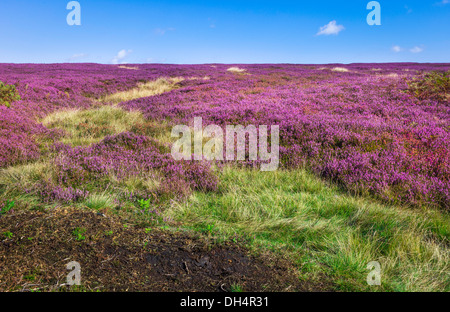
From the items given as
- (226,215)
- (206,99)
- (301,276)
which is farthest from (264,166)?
(206,99)

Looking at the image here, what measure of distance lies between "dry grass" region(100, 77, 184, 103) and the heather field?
26.8 ft

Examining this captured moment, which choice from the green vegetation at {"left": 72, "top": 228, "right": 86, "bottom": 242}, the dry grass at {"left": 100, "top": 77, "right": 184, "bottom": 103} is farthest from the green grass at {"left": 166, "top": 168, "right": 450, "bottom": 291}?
the dry grass at {"left": 100, "top": 77, "right": 184, "bottom": 103}

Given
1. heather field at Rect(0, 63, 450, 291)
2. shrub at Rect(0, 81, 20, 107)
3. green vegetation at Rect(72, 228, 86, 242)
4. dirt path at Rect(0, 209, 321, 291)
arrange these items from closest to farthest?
1. dirt path at Rect(0, 209, 321, 291)
2. heather field at Rect(0, 63, 450, 291)
3. green vegetation at Rect(72, 228, 86, 242)
4. shrub at Rect(0, 81, 20, 107)

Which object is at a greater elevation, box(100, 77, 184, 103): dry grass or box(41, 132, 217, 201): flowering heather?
box(100, 77, 184, 103): dry grass

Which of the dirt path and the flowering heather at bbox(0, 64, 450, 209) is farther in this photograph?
the flowering heather at bbox(0, 64, 450, 209)

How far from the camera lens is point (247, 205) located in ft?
15.0

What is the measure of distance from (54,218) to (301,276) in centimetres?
314

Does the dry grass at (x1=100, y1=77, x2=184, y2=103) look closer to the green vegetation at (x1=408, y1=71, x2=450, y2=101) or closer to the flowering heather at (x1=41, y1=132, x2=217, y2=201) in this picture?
the flowering heather at (x1=41, y1=132, x2=217, y2=201)

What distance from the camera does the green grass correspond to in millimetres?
2939

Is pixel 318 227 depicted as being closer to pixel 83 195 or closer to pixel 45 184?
pixel 83 195

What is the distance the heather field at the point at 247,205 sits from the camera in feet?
9.51

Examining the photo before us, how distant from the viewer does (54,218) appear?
361 centimetres

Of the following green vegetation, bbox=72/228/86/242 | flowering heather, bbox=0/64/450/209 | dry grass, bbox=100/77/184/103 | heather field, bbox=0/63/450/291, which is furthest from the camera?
dry grass, bbox=100/77/184/103
